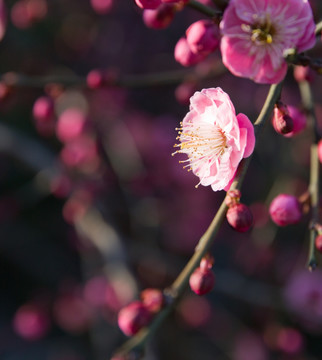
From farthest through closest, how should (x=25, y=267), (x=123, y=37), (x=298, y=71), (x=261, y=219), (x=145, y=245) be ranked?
(x=123, y=37) < (x=25, y=267) < (x=145, y=245) < (x=261, y=219) < (x=298, y=71)

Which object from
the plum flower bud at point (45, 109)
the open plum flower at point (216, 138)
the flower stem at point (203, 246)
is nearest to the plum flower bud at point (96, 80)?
the plum flower bud at point (45, 109)

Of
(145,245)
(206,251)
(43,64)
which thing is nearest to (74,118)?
(43,64)

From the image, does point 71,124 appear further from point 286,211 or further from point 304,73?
point 286,211

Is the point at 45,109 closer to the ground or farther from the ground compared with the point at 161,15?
closer to the ground

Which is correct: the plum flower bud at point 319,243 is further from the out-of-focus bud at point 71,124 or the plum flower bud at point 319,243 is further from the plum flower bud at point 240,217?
the out-of-focus bud at point 71,124

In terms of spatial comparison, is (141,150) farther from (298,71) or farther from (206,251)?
(206,251)

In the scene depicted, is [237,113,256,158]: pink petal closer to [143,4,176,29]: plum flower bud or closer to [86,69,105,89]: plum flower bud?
[143,4,176,29]: plum flower bud

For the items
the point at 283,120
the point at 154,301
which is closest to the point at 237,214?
the point at 283,120
